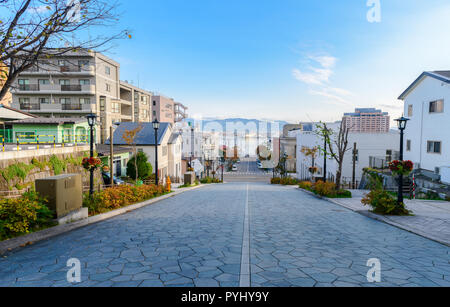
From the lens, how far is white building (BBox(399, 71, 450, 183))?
20.8 m

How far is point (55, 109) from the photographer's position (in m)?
39.2

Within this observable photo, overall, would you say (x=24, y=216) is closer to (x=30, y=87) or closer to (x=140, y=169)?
(x=140, y=169)

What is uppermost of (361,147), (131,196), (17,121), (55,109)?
(55,109)

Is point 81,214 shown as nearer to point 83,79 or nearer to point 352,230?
point 352,230

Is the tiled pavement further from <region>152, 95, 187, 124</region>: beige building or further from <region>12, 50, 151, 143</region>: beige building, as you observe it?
<region>152, 95, 187, 124</region>: beige building

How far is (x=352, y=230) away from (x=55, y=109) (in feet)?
143

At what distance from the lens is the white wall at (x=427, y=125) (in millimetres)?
20797

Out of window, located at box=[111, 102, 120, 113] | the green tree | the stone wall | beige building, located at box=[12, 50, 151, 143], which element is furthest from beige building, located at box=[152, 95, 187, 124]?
the stone wall

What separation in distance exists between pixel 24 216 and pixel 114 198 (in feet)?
14.2

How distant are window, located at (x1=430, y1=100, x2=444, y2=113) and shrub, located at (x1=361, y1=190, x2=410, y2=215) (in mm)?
16223

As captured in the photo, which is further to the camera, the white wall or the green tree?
the green tree

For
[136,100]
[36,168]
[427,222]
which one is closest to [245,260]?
[427,222]

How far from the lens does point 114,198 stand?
1134 centimetres
